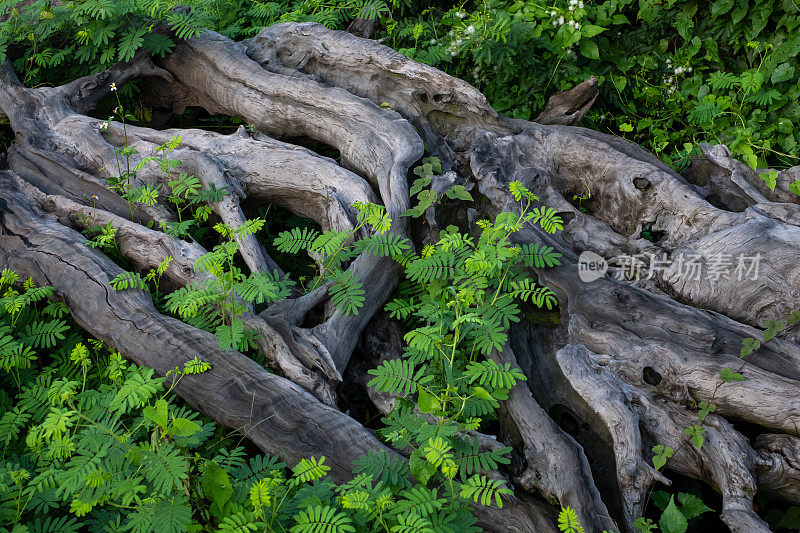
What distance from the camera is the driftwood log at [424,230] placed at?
3107mm

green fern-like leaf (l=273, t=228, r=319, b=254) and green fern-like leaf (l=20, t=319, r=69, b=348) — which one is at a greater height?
green fern-like leaf (l=273, t=228, r=319, b=254)

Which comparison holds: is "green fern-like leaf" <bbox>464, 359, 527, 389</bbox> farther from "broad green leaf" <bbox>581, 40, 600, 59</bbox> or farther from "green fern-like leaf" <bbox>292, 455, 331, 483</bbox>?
"broad green leaf" <bbox>581, 40, 600, 59</bbox>

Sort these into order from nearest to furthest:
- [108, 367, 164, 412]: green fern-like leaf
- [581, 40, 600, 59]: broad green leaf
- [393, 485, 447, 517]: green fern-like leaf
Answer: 1. [393, 485, 447, 517]: green fern-like leaf
2. [108, 367, 164, 412]: green fern-like leaf
3. [581, 40, 600, 59]: broad green leaf

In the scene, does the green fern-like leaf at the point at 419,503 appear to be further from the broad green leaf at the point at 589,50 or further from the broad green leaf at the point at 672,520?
the broad green leaf at the point at 589,50

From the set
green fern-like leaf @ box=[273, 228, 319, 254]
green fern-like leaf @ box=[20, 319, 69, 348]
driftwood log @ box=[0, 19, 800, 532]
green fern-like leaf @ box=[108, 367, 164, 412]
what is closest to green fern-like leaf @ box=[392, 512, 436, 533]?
driftwood log @ box=[0, 19, 800, 532]

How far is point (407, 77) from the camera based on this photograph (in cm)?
502

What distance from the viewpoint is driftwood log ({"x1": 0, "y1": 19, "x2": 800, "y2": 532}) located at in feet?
10.2

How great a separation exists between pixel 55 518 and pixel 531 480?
2209 mm

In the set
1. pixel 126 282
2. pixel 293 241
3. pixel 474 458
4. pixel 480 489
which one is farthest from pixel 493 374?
pixel 126 282

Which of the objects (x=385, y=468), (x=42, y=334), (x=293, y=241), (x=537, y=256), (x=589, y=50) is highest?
(x=589, y=50)

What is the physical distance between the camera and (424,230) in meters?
4.31

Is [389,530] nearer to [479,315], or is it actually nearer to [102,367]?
[479,315]

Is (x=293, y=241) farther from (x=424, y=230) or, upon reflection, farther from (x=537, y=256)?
(x=537, y=256)

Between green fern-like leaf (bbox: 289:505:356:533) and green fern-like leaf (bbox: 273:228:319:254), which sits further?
green fern-like leaf (bbox: 273:228:319:254)
